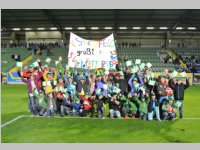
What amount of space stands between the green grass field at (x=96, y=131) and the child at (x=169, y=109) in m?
0.24

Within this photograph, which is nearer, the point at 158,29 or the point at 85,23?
the point at 85,23

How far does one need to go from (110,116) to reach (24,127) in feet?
9.04

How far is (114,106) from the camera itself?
9227mm

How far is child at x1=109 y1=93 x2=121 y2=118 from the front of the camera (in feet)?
29.9

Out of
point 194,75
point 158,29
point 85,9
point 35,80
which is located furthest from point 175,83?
point 158,29

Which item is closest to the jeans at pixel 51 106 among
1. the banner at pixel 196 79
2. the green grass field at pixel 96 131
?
the green grass field at pixel 96 131

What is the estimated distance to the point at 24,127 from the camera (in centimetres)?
829

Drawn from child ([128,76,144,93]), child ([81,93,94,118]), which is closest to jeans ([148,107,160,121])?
child ([128,76,144,93])

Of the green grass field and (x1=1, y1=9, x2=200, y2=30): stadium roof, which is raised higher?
(x1=1, y1=9, x2=200, y2=30): stadium roof

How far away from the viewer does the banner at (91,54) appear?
391 inches

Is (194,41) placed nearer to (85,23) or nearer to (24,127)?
(85,23)

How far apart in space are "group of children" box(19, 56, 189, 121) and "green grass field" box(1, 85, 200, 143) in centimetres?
41

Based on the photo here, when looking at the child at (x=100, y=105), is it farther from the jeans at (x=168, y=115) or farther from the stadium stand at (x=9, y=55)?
the stadium stand at (x=9, y=55)

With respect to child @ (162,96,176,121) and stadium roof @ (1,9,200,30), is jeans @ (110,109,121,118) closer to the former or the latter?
child @ (162,96,176,121)
